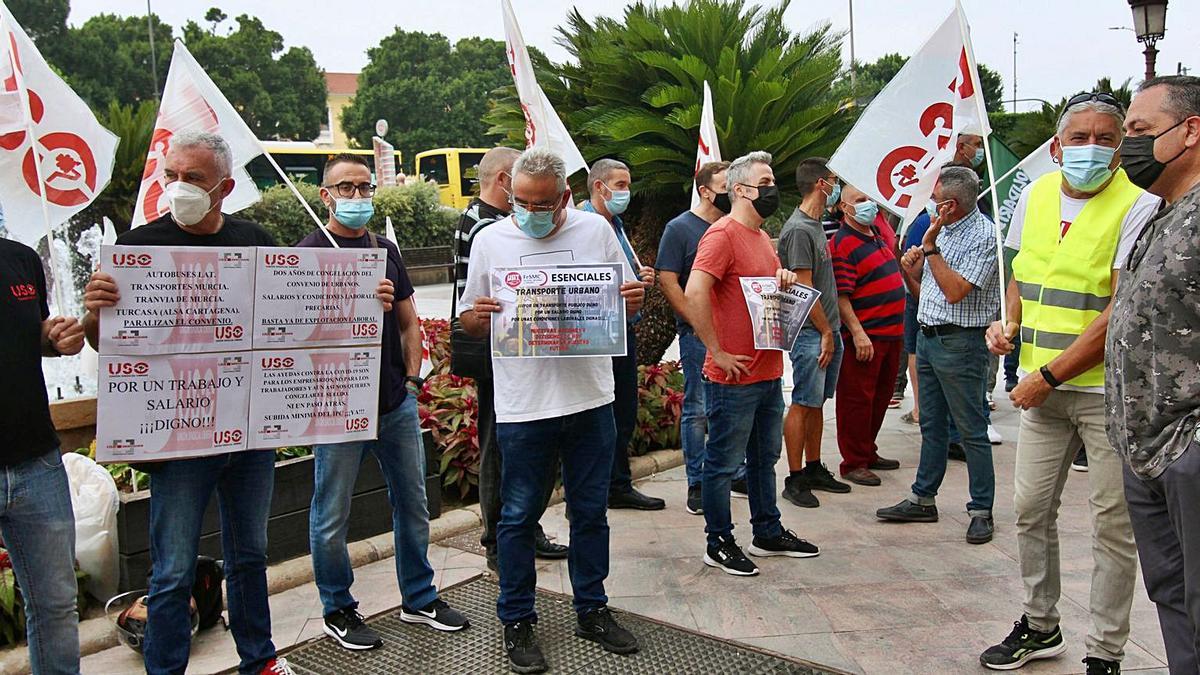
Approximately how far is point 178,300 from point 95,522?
159cm

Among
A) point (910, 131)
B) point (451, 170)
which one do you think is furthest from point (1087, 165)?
point (451, 170)

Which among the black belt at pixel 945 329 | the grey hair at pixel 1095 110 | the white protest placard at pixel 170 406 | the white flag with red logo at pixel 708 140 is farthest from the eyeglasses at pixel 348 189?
the black belt at pixel 945 329

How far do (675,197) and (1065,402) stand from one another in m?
5.26

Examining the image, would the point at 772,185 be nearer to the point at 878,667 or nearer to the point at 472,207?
the point at 472,207

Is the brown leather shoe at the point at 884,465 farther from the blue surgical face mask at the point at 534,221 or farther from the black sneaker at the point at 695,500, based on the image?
the blue surgical face mask at the point at 534,221

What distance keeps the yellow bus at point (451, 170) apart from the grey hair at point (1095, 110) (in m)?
34.7

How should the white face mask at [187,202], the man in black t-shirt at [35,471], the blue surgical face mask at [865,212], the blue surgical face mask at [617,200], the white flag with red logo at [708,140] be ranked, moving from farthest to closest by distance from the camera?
the white flag with red logo at [708,140] < the blue surgical face mask at [865,212] < the blue surgical face mask at [617,200] < the white face mask at [187,202] < the man in black t-shirt at [35,471]

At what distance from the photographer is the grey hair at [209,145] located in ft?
10.2

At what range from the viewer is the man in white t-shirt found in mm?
3559

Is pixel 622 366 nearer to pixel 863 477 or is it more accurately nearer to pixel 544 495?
pixel 544 495

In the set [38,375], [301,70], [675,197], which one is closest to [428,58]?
[301,70]

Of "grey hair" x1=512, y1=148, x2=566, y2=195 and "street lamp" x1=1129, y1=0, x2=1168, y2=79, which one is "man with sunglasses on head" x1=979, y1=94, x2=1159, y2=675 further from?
"street lamp" x1=1129, y1=0, x2=1168, y2=79

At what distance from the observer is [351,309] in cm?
354

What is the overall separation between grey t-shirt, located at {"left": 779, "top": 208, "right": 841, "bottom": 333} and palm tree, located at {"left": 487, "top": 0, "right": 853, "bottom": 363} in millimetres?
2177
